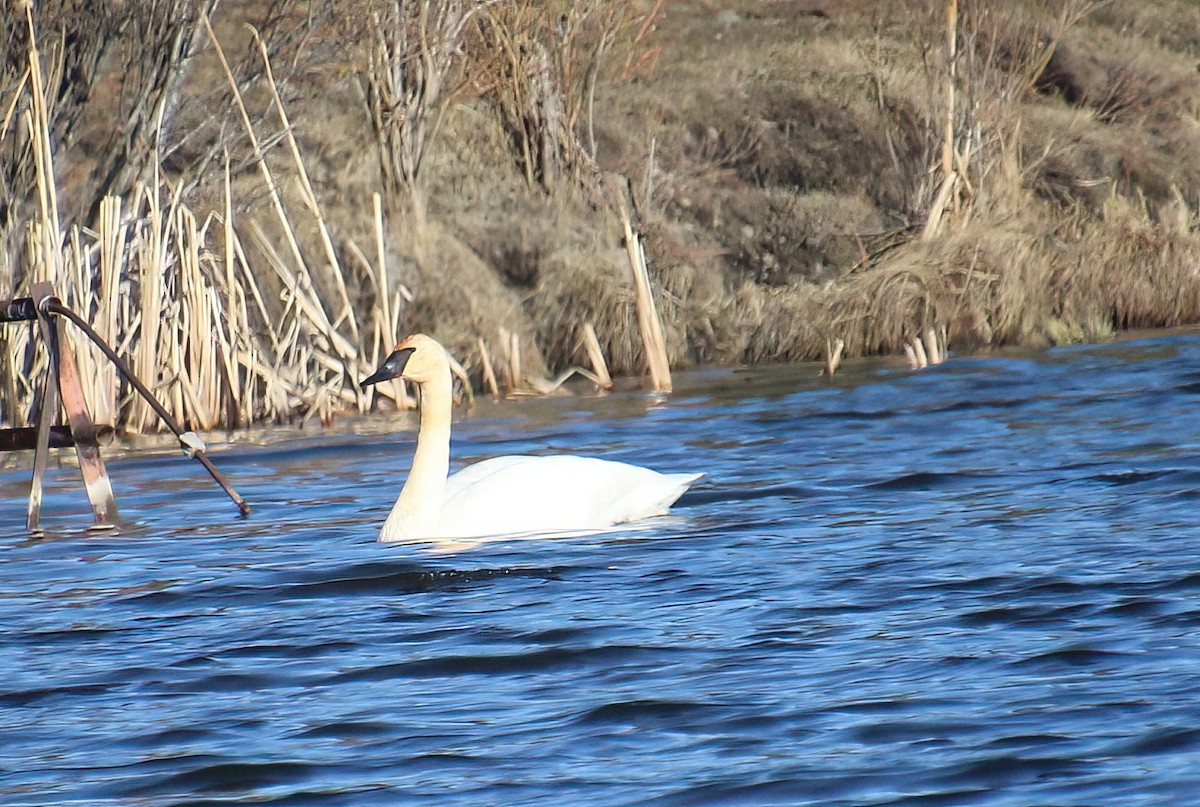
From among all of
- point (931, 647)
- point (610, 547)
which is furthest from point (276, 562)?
point (931, 647)

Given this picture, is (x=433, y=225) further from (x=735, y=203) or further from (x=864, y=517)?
(x=864, y=517)

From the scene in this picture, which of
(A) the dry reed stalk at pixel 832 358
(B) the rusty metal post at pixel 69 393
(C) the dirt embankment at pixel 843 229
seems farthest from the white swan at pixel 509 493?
(C) the dirt embankment at pixel 843 229

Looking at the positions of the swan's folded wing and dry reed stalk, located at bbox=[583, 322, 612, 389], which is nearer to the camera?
the swan's folded wing

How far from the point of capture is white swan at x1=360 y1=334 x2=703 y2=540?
9000 millimetres

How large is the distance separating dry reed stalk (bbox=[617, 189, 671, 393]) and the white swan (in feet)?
19.0

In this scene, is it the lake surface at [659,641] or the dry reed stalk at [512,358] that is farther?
the dry reed stalk at [512,358]

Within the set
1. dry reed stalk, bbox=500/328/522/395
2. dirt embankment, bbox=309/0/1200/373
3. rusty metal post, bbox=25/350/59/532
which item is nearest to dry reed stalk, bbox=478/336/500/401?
dry reed stalk, bbox=500/328/522/395

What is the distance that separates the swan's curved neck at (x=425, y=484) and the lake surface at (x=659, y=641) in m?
0.22

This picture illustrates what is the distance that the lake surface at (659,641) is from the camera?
5082mm

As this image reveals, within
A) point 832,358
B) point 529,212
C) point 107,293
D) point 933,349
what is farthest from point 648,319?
point 107,293

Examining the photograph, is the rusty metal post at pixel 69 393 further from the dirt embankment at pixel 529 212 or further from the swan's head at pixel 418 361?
the dirt embankment at pixel 529 212

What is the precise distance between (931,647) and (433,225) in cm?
1132

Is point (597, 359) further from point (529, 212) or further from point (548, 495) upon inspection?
point (548, 495)

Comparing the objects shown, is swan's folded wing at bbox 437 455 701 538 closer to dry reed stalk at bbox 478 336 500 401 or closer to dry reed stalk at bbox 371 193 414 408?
dry reed stalk at bbox 371 193 414 408
